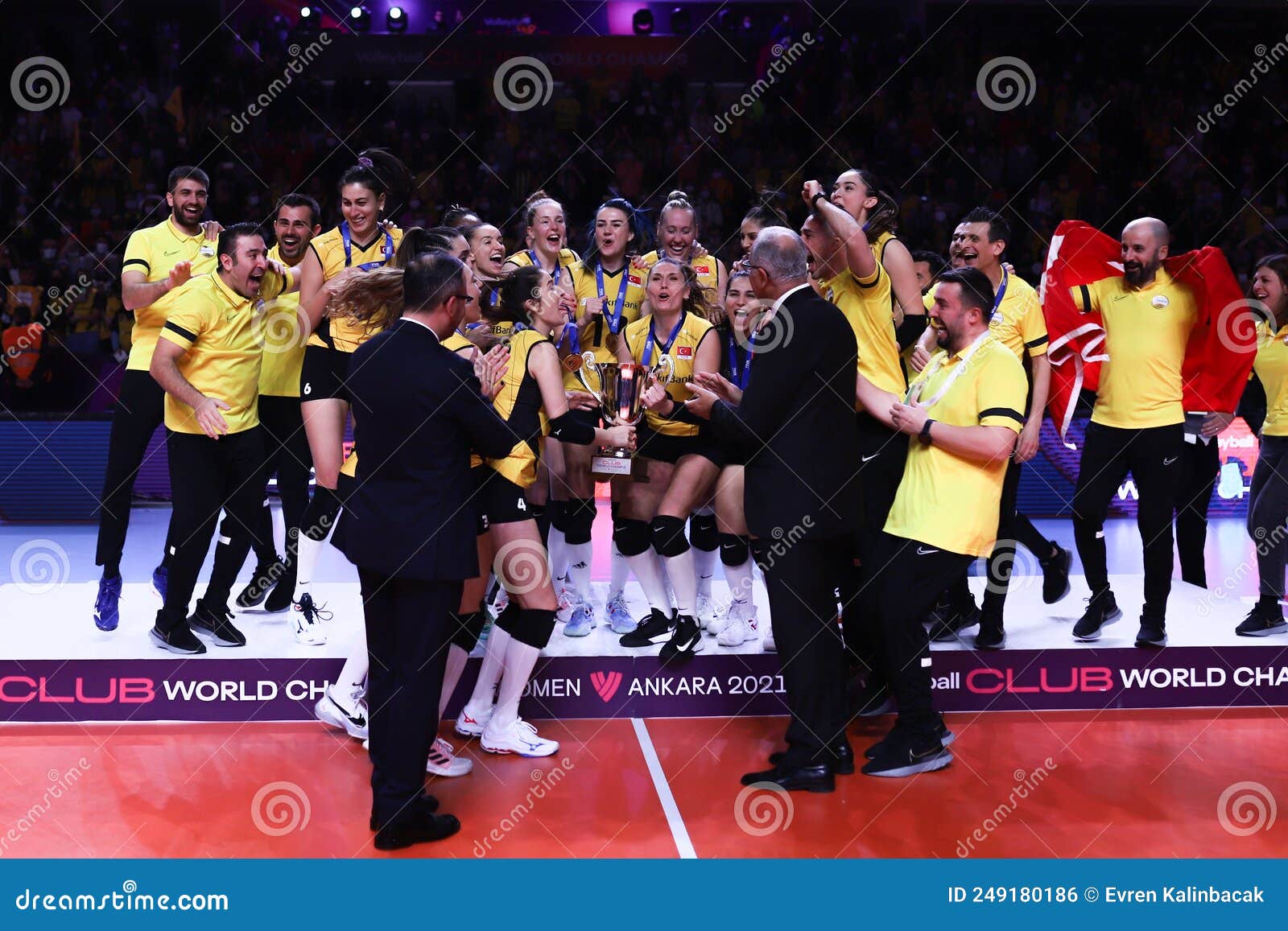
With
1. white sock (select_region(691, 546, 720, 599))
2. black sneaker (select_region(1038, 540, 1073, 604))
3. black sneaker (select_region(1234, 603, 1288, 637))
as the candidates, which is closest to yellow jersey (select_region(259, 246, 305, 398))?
white sock (select_region(691, 546, 720, 599))

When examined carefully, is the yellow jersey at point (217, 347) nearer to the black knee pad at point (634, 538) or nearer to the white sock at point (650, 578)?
the black knee pad at point (634, 538)

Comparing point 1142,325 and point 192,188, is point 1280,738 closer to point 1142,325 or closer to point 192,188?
point 1142,325

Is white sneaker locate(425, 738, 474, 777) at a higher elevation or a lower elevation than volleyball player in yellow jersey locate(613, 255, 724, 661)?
lower

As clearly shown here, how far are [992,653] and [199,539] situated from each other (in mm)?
3439

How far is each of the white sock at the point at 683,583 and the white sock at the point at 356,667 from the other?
1314 millimetres

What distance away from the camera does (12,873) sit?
11.5ft

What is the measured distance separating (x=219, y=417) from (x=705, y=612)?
7.55 ft

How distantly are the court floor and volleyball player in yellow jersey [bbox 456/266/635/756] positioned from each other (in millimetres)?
180

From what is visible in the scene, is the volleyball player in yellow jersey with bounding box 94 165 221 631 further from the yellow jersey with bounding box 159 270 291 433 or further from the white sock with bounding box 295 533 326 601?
the white sock with bounding box 295 533 326 601

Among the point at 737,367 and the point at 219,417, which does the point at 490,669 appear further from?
the point at 737,367

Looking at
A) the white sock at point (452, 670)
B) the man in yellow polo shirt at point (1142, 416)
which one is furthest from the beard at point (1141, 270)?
the white sock at point (452, 670)

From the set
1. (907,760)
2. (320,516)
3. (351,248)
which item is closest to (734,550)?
(907,760)

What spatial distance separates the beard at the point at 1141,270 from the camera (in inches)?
207

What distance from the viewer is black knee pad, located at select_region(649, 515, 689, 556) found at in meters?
5.01
